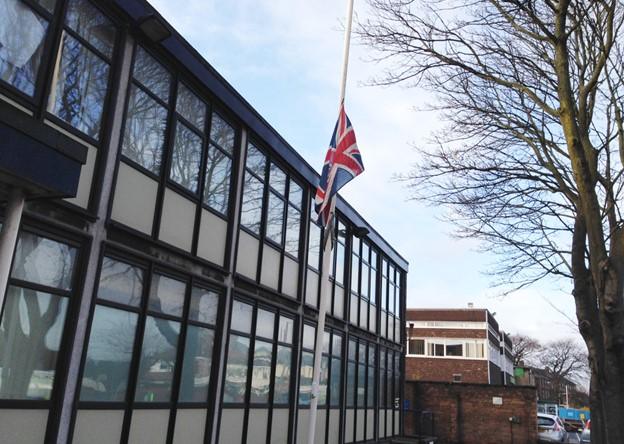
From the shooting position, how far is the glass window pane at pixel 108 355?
292 inches

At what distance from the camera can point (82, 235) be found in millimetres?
7285

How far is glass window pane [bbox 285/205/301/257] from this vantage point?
44.3ft

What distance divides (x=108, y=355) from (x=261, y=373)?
15.3ft

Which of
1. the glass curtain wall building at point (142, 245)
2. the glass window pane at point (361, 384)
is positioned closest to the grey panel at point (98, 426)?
the glass curtain wall building at point (142, 245)

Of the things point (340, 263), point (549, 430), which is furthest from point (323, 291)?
point (549, 430)

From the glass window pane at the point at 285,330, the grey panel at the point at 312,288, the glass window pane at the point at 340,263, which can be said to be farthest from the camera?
the glass window pane at the point at 340,263

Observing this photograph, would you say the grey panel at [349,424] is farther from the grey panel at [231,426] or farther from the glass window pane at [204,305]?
the glass window pane at [204,305]

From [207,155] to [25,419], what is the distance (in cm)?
538

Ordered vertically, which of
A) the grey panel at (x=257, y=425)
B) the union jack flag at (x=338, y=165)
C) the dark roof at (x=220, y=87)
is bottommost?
the grey panel at (x=257, y=425)

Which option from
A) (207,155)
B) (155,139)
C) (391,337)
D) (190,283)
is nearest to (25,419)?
(190,283)

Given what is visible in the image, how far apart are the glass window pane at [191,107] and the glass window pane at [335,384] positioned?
8.68 m

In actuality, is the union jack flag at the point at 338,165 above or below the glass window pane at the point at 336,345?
above

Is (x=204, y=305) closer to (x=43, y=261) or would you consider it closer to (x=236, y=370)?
(x=236, y=370)

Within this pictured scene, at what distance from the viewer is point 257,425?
37.9 feet
